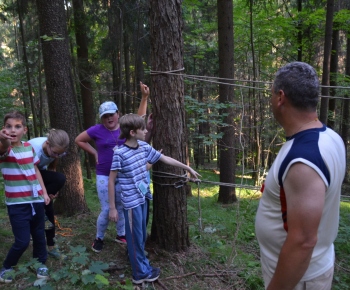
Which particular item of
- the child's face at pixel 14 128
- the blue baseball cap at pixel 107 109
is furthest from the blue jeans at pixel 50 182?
the blue baseball cap at pixel 107 109

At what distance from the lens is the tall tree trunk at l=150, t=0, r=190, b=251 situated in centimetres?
342

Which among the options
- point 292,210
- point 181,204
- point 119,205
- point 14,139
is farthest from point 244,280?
point 14,139

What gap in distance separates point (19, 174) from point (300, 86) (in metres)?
2.73

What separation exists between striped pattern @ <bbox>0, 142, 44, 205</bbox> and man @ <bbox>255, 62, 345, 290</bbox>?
2.38 meters

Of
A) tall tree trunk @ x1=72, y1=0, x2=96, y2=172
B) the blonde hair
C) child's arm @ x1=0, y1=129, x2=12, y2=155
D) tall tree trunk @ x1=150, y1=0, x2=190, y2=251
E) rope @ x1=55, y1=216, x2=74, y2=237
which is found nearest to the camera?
child's arm @ x1=0, y1=129, x2=12, y2=155

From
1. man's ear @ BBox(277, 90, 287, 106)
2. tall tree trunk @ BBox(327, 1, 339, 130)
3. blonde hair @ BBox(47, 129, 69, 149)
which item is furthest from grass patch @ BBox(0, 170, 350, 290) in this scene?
tall tree trunk @ BBox(327, 1, 339, 130)

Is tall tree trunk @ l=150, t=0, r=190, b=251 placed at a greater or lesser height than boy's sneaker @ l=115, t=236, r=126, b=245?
greater

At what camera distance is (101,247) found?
3721 millimetres

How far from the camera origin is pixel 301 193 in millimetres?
1338

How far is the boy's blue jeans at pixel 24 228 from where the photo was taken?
3.05 m

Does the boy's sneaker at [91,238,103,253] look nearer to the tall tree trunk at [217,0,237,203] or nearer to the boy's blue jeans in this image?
the boy's blue jeans

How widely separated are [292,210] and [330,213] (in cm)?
33

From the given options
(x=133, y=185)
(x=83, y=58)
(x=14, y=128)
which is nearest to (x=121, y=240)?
(x=133, y=185)

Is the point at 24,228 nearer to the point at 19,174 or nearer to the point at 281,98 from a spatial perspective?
the point at 19,174
